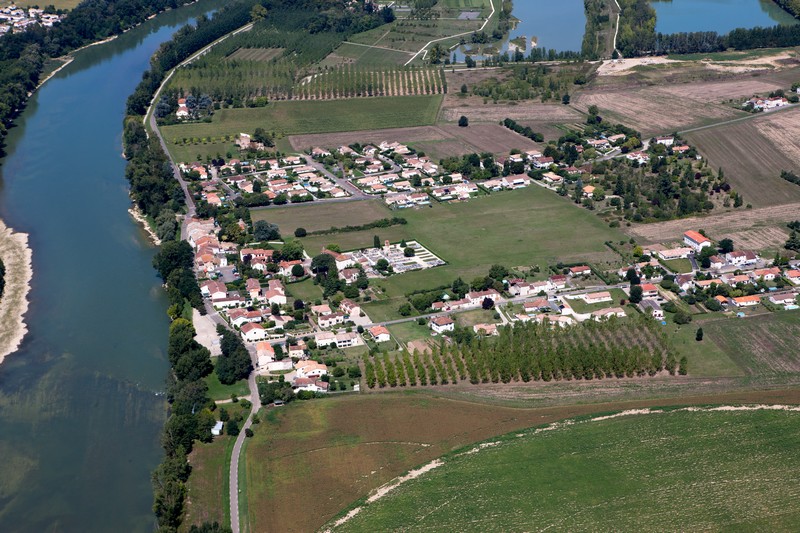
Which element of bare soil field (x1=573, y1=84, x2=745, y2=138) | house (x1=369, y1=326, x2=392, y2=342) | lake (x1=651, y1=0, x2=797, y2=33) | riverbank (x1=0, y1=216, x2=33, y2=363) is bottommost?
lake (x1=651, y1=0, x2=797, y2=33)

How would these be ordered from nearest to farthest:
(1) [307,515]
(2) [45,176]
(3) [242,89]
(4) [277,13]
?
(1) [307,515] → (2) [45,176] → (3) [242,89] → (4) [277,13]

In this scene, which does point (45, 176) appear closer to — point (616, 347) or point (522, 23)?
point (616, 347)

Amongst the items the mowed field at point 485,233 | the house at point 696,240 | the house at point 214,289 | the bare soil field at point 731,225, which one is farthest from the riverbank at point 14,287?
the house at point 696,240

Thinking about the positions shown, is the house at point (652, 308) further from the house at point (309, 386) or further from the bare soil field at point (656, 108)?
the bare soil field at point (656, 108)

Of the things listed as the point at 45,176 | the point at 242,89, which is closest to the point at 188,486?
the point at 45,176

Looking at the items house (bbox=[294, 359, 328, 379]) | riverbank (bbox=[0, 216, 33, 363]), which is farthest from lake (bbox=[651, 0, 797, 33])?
house (bbox=[294, 359, 328, 379])

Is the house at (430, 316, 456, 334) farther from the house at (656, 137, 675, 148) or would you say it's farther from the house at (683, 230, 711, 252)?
the house at (656, 137, 675, 148)
